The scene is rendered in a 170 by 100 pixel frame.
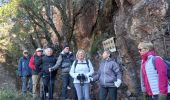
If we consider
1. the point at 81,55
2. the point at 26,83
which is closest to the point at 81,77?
the point at 81,55

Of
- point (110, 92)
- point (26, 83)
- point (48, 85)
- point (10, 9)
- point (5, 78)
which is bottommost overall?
point (110, 92)

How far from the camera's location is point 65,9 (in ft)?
51.5

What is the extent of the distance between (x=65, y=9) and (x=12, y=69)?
700 cm

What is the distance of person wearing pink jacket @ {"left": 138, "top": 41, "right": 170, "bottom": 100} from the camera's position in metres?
6.69

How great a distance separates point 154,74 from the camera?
703 centimetres

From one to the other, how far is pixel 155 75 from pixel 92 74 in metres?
4.33

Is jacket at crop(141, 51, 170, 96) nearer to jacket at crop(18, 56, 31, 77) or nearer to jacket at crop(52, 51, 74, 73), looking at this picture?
jacket at crop(52, 51, 74, 73)

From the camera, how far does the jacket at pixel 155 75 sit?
6699 millimetres

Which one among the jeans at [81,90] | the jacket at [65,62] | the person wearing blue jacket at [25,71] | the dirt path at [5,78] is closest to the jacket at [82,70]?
the jeans at [81,90]

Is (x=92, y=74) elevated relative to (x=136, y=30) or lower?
lower

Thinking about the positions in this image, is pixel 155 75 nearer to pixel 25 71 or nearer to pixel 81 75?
pixel 81 75

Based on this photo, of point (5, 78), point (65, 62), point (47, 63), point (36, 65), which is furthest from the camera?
point (5, 78)

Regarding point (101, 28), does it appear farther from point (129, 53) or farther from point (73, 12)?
point (129, 53)

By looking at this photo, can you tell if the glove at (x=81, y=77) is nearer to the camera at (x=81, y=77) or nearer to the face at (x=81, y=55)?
the camera at (x=81, y=77)
